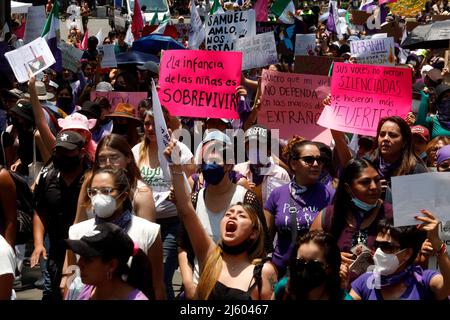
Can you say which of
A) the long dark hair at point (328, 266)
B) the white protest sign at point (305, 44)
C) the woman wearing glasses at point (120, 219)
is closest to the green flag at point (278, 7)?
the white protest sign at point (305, 44)

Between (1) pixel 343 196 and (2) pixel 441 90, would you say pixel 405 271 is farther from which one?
(2) pixel 441 90

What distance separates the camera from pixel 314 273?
4.14 m

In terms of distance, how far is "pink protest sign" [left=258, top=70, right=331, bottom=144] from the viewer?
742 centimetres

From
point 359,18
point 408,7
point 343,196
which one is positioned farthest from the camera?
point 408,7

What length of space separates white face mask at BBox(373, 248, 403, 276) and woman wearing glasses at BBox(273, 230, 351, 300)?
0.30 metres

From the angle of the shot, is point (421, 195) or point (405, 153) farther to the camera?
point (405, 153)

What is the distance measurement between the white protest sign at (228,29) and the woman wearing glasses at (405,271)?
537 centimetres

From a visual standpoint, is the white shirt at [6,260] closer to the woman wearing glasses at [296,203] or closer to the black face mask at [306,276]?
the black face mask at [306,276]

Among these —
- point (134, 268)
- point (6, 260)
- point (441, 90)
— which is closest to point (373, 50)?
point (441, 90)

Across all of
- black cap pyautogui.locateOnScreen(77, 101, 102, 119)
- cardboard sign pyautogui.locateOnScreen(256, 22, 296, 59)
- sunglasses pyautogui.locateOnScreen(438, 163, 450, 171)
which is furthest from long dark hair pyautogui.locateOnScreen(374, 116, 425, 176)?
cardboard sign pyautogui.locateOnScreen(256, 22, 296, 59)

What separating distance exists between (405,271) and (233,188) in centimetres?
135

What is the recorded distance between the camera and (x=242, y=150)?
6816 mm
